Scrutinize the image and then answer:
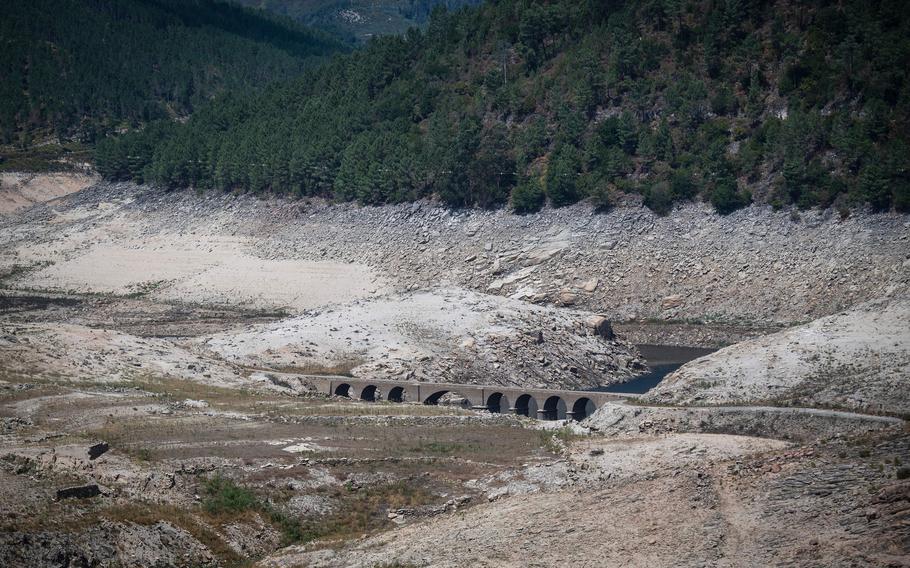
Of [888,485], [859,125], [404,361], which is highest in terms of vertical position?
[859,125]

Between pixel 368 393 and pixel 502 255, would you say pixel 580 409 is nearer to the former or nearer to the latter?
pixel 368 393

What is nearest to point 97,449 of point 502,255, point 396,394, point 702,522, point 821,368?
point 702,522

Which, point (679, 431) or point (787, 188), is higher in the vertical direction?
point (787, 188)

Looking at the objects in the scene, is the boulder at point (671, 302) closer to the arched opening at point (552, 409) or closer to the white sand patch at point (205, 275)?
the white sand patch at point (205, 275)

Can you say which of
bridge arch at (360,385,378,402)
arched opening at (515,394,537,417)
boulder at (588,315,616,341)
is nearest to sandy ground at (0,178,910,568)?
boulder at (588,315,616,341)

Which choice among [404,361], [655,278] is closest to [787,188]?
[655,278]

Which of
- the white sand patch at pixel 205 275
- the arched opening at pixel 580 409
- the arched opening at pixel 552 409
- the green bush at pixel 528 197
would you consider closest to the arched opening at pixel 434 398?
the arched opening at pixel 552 409

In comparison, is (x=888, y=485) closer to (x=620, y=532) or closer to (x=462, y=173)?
(x=620, y=532)
